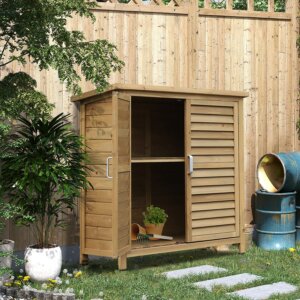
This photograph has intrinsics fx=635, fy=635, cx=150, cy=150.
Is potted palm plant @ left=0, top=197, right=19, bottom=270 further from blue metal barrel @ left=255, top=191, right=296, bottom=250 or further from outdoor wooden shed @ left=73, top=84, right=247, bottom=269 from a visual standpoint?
blue metal barrel @ left=255, top=191, right=296, bottom=250

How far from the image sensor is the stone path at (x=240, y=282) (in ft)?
16.1

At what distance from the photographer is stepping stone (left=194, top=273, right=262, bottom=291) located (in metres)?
5.19

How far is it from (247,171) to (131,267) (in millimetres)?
2049

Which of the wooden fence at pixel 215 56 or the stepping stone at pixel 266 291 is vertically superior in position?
the wooden fence at pixel 215 56

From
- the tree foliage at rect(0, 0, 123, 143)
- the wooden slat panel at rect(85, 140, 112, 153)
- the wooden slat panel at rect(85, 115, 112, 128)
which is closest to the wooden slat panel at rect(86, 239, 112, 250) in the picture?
the wooden slat panel at rect(85, 140, 112, 153)

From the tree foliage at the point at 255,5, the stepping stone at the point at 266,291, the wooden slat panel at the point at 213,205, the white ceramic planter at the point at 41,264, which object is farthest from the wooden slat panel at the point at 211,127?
the tree foliage at the point at 255,5

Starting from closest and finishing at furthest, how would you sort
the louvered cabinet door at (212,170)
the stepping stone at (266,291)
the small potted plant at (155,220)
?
the stepping stone at (266,291) → the louvered cabinet door at (212,170) → the small potted plant at (155,220)

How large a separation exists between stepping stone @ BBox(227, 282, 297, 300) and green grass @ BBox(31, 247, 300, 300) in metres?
0.10

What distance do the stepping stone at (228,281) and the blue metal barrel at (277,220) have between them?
1477mm

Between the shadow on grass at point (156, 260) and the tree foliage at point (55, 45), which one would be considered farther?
the shadow on grass at point (156, 260)

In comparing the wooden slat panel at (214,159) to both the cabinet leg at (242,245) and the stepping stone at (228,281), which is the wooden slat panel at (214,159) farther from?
the stepping stone at (228,281)

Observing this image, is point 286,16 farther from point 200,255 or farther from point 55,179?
point 55,179

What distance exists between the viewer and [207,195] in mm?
6375

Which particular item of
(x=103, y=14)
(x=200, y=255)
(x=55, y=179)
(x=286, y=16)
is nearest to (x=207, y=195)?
(x=200, y=255)
